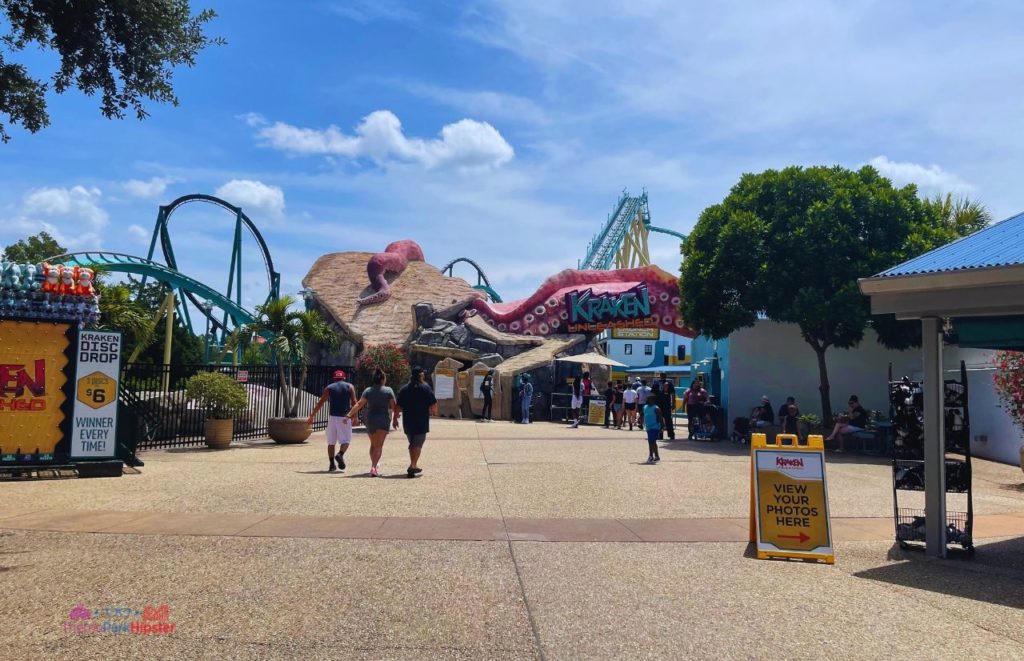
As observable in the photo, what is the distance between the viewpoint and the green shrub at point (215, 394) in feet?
51.8

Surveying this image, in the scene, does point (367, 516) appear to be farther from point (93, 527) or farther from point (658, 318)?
point (658, 318)

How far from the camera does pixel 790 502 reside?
24.0 ft

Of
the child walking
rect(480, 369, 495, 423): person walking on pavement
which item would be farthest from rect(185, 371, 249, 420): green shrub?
rect(480, 369, 495, 423): person walking on pavement

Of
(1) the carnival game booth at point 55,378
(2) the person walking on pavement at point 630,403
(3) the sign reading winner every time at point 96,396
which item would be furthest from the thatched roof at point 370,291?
(1) the carnival game booth at point 55,378

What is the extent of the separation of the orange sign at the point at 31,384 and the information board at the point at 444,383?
17145 millimetres

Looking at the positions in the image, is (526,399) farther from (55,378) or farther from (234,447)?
(55,378)

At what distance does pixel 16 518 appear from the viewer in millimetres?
8188

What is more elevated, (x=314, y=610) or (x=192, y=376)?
(x=192, y=376)

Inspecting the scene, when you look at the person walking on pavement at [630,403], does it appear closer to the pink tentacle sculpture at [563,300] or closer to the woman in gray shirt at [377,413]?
the pink tentacle sculpture at [563,300]

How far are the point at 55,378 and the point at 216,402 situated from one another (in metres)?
4.42

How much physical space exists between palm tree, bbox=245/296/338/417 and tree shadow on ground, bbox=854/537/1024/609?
13.6 meters

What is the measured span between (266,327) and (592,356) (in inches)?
538

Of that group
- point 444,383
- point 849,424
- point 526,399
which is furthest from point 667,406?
point 444,383

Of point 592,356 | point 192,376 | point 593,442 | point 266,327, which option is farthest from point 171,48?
point 592,356
